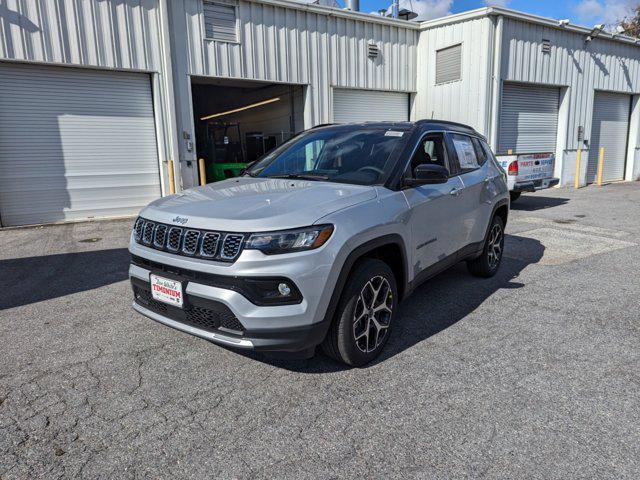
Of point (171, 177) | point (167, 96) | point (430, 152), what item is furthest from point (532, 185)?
point (167, 96)

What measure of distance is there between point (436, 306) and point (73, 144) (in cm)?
877

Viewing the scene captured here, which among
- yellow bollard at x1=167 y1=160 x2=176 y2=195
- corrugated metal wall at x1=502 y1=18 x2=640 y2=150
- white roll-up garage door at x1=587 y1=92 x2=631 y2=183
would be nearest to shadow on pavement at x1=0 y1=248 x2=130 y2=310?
yellow bollard at x1=167 y1=160 x2=176 y2=195

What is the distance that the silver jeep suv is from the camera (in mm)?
2812

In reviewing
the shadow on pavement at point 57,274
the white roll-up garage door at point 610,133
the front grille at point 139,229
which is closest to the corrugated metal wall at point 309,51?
the shadow on pavement at point 57,274

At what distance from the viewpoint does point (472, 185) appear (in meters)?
4.82

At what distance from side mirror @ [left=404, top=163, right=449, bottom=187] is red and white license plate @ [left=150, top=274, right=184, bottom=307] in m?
1.88

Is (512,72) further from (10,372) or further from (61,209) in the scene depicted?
(10,372)

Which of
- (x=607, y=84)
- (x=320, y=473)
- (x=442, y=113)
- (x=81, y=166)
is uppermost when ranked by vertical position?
(x=607, y=84)

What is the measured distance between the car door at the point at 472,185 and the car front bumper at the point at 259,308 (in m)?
2.29

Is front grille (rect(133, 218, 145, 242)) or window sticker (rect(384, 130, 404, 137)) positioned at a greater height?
window sticker (rect(384, 130, 404, 137))

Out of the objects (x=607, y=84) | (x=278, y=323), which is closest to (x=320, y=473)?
(x=278, y=323)

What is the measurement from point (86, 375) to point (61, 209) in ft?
26.4

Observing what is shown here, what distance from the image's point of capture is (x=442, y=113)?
14500mm

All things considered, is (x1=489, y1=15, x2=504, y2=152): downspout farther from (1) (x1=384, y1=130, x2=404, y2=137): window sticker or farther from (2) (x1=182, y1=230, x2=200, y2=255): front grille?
(2) (x1=182, y1=230, x2=200, y2=255): front grille
